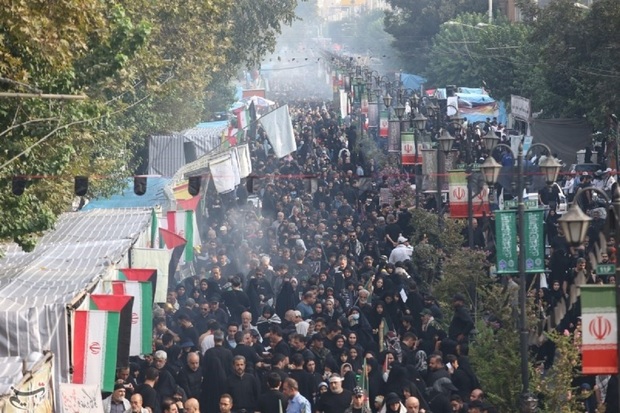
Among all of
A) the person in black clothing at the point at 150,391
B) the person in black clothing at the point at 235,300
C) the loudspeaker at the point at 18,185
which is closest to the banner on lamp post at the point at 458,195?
the person in black clothing at the point at 235,300

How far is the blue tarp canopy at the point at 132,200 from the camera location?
29498 mm

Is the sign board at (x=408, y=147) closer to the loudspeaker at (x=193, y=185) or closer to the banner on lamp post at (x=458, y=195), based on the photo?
the loudspeaker at (x=193, y=185)

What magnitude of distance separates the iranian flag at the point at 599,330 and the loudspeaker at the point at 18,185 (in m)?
7.46

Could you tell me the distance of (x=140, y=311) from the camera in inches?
702

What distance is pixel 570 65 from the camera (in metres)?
37.8

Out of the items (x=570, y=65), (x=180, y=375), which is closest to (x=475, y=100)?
(x=570, y=65)

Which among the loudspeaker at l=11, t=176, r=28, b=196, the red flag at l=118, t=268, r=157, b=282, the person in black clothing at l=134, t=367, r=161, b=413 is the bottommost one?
the red flag at l=118, t=268, r=157, b=282

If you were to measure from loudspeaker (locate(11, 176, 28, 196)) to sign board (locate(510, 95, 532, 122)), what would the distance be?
26.6m

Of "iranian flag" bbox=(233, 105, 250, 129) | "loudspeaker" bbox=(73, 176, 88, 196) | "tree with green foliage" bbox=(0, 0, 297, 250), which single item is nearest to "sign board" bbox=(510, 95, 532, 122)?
A: "iranian flag" bbox=(233, 105, 250, 129)

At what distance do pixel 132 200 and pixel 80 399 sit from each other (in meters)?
16.7

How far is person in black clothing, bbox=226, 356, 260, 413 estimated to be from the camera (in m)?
16.0

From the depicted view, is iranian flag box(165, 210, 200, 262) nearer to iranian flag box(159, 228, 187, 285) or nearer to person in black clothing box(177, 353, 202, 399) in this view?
iranian flag box(159, 228, 187, 285)

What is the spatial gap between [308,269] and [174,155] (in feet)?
46.1

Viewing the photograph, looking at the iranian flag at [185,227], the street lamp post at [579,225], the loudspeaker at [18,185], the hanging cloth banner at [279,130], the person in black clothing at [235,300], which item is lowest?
the hanging cloth banner at [279,130]
